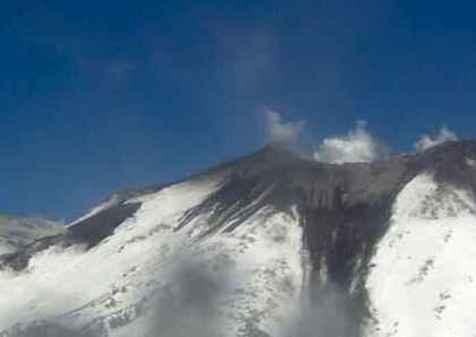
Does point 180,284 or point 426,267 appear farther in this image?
point 180,284

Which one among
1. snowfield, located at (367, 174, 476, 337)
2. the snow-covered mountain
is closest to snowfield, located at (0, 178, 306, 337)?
the snow-covered mountain

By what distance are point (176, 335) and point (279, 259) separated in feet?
92.9

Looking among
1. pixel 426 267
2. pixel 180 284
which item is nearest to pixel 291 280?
pixel 180 284

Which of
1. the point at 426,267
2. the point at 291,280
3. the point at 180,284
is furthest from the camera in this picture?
the point at 180,284

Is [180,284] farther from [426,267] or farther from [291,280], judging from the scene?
[426,267]

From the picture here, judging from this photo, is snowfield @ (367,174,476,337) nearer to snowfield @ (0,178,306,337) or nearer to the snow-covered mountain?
the snow-covered mountain

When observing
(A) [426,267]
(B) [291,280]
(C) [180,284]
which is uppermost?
(C) [180,284]

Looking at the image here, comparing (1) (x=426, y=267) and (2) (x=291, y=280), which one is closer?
(1) (x=426, y=267)

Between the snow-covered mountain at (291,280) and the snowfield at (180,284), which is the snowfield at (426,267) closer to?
the snow-covered mountain at (291,280)

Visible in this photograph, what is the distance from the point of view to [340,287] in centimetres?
17075

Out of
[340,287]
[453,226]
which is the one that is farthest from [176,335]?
[453,226]

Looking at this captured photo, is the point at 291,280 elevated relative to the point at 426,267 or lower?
elevated

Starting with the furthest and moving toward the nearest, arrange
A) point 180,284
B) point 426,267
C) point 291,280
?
point 180,284, point 291,280, point 426,267

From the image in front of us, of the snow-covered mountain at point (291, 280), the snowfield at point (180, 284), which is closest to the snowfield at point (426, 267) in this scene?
the snow-covered mountain at point (291, 280)
